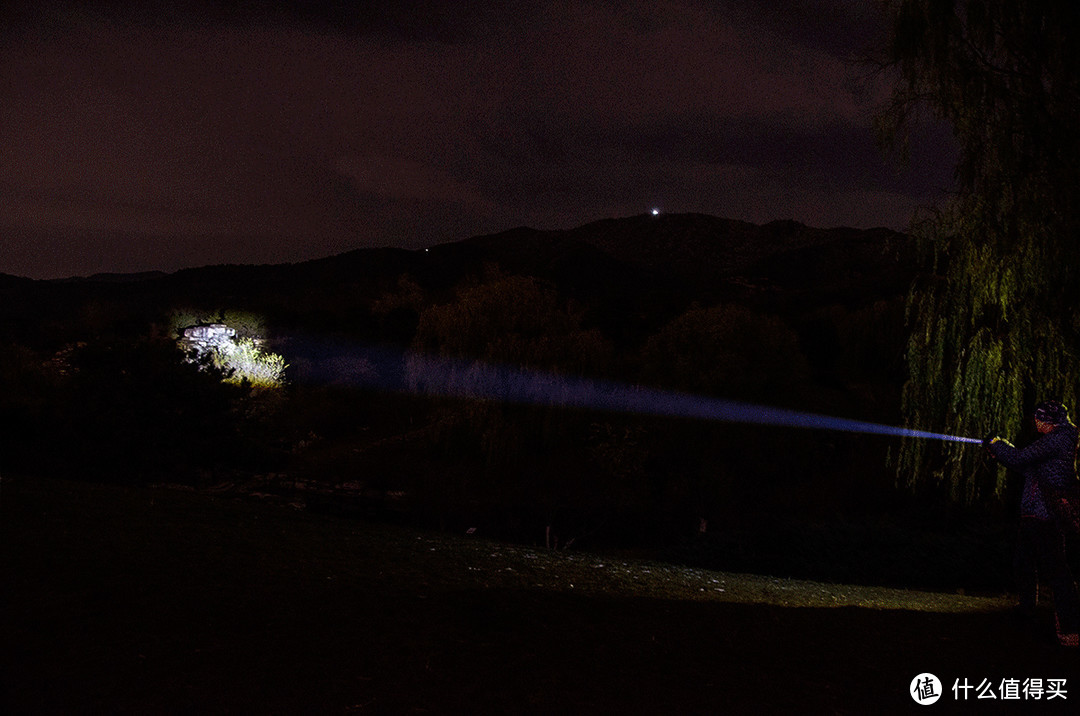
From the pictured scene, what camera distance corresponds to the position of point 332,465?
1694 inches

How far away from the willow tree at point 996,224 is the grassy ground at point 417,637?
9.00 feet

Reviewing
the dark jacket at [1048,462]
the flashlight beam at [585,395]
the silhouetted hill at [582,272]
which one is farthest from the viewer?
the silhouetted hill at [582,272]

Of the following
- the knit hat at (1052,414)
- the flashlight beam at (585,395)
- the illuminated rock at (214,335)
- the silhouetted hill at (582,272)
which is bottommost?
the flashlight beam at (585,395)

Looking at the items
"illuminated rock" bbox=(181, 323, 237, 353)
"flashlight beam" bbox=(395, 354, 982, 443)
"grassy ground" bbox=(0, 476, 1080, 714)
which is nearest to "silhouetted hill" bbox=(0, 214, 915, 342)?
"illuminated rock" bbox=(181, 323, 237, 353)

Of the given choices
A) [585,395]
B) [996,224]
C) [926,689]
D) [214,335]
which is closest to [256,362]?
[214,335]

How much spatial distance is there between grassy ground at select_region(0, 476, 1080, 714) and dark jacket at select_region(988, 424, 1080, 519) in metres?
1.44

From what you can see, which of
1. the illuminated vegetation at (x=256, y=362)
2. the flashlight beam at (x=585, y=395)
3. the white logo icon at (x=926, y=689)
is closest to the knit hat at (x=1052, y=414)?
the white logo icon at (x=926, y=689)

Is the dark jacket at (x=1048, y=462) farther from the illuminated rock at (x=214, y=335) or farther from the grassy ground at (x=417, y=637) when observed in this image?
the illuminated rock at (x=214, y=335)

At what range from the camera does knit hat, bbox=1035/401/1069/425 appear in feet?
23.4

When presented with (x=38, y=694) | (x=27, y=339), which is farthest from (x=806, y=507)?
(x=27, y=339)

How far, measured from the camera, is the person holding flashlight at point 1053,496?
700 cm

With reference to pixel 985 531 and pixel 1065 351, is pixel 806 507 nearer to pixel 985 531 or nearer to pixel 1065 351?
pixel 985 531

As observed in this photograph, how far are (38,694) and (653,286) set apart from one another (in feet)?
397

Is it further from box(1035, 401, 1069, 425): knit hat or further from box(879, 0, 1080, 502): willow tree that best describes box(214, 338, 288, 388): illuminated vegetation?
box(1035, 401, 1069, 425): knit hat
